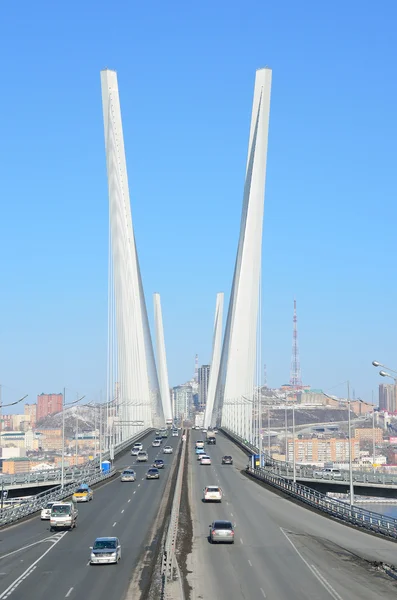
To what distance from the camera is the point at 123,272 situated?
324 ft

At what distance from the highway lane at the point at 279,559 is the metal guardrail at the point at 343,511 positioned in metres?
1.00

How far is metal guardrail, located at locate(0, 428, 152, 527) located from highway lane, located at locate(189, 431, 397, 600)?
31.1 ft

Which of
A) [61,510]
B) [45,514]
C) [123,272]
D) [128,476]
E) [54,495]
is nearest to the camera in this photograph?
[61,510]

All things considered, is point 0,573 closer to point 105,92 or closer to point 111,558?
point 111,558

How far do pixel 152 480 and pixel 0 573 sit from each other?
142 feet

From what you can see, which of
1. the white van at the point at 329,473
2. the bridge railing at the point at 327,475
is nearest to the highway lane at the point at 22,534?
the bridge railing at the point at 327,475

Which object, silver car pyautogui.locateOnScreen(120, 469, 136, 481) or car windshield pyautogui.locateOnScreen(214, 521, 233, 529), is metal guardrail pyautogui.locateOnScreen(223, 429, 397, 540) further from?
silver car pyautogui.locateOnScreen(120, 469, 136, 481)

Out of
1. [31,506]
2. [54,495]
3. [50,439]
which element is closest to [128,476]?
[54,495]

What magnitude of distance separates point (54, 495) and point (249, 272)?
47.2 meters

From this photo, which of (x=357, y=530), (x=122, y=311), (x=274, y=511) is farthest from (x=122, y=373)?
(x=357, y=530)

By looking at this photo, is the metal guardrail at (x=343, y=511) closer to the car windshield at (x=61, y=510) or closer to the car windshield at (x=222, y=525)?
the car windshield at (x=222, y=525)

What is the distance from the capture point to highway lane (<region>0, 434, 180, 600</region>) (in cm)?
2709

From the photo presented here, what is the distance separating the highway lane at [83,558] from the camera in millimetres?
27094

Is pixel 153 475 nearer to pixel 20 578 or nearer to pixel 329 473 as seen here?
pixel 329 473
